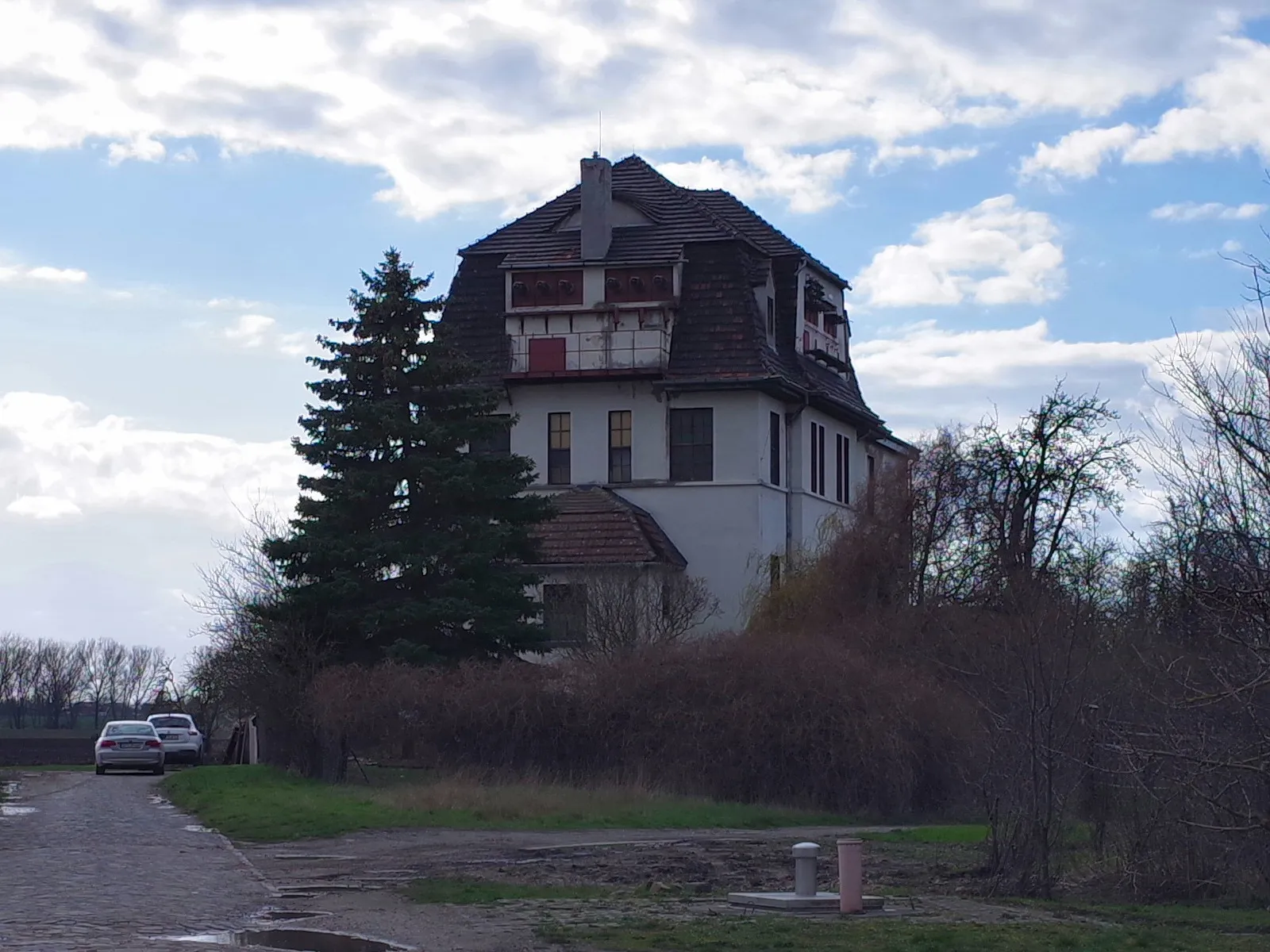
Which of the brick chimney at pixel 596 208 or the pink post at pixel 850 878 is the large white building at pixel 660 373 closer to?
the brick chimney at pixel 596 208

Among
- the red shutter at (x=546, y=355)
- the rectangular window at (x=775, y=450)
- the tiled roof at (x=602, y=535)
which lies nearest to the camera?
the tiled roof at (x=602, y=535)

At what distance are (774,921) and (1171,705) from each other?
457 centimetres

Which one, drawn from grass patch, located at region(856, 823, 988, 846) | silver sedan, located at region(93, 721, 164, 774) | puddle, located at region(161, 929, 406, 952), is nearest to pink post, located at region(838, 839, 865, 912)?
puddle, located at region(161, 929, 406, 952)

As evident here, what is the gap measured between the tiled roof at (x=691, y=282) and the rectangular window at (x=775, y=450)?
1082 millimetres

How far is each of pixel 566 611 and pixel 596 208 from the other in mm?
14139

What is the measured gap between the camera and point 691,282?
53.4m

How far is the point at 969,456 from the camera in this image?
4903cm

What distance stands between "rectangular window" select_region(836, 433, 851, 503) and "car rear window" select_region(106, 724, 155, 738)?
22988 millimetres

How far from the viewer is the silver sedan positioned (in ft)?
155

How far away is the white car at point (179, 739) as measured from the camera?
54125mm

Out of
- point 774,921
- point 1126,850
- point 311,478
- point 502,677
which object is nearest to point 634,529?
point 311,478

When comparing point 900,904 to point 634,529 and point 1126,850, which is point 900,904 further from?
point 634,529

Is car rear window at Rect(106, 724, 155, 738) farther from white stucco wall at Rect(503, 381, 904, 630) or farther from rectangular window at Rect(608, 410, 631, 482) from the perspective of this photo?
rectangular window at Rect(608, 410, 631, 482)

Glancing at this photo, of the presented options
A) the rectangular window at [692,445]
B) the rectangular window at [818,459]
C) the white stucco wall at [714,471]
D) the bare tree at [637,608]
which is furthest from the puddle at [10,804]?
the rectangular window at [818,459]
